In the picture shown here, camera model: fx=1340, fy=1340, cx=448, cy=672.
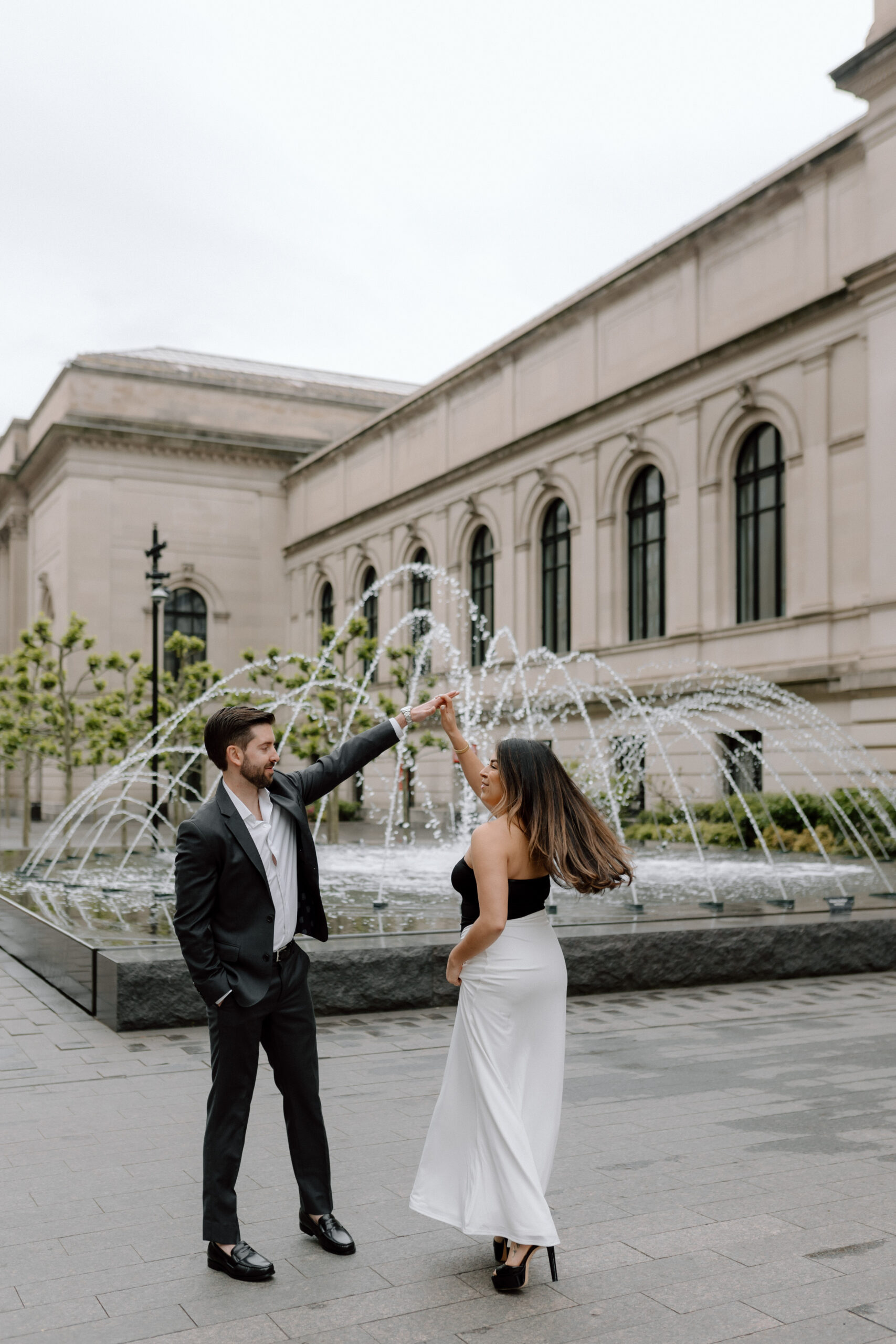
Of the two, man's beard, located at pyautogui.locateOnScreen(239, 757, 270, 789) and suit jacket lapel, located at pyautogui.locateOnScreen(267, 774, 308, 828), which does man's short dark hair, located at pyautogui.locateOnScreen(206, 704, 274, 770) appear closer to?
man's beard, located at pyautogui.locateOnScreen(239, 757, 270, 789)

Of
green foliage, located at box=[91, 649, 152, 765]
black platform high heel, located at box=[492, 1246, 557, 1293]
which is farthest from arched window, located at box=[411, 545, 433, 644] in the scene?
black platform high heel, located at box=[492, 1246, 557, 1293]

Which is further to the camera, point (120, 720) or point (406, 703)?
point (406, 703)

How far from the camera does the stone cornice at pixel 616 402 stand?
86.0ft

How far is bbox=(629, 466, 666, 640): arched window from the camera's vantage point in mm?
30969

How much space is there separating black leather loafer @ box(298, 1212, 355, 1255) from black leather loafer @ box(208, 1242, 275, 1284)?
24 centimetres

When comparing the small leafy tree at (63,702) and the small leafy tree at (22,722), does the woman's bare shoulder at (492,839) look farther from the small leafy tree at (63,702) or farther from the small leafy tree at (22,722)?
the small leafy tree at (22,722)

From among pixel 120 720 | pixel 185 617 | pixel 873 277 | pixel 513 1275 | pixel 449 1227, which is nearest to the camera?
pixel 513 1275

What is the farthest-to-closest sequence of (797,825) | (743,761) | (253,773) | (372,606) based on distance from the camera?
1. (372,606)
2. (743,761)
3. (797,825)
4. (253,773)

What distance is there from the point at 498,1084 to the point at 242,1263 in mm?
1077

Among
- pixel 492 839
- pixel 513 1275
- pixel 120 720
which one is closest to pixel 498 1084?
pixel 513 1275

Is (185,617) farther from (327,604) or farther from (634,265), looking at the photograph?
(634,265)

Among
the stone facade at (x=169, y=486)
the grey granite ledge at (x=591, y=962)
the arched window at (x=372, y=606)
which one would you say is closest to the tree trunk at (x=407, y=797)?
the arched window at (x=372, y=606)

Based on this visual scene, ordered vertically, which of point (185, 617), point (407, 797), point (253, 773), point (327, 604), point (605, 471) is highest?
point (605, 471)

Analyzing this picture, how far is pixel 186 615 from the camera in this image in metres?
49.8
